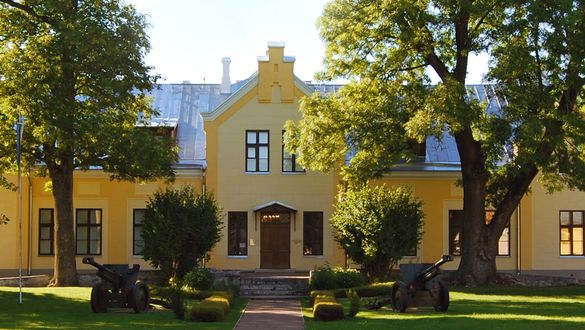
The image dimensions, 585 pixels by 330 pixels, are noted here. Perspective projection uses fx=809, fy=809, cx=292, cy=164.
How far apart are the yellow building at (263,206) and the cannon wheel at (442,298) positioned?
50.0 feet

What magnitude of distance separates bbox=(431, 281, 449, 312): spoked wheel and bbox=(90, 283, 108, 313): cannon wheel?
26.5 feet

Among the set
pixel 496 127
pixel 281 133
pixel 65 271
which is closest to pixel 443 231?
pixel 281 133

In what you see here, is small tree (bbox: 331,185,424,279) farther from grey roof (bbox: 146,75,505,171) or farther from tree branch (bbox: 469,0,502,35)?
tree branch (bbox: 469,0,502,35)

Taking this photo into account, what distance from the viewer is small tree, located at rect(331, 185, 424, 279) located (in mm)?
28547

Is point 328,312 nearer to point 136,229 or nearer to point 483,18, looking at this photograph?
point 483,18

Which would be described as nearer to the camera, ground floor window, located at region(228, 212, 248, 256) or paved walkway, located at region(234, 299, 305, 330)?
paved walkway, located at region(234, 299, 305, 330)

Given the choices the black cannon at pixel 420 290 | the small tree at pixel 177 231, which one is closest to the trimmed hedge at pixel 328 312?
the black cannon at pixel 420 290

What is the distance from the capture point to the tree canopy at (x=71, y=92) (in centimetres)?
2488

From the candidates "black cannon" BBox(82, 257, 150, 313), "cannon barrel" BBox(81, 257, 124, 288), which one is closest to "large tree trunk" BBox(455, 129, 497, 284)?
"black cannon" BBox(82, 257, 150, 313)

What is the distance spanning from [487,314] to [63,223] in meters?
15.6

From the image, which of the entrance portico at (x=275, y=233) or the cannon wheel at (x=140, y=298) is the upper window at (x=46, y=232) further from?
the cannon wheel at (x=140, y=298)

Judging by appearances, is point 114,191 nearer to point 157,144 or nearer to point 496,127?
point 157,144

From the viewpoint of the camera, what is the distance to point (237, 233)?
35.2m

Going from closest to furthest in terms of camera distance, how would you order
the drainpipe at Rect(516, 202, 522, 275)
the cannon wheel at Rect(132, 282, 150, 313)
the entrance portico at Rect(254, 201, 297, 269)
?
the cannon wheel at Rect(132, 282, 150, 313), the entrance portico at Rect(254, 201, 297, 269), the drainpipe at Rect(516, 202, 522, 275)
